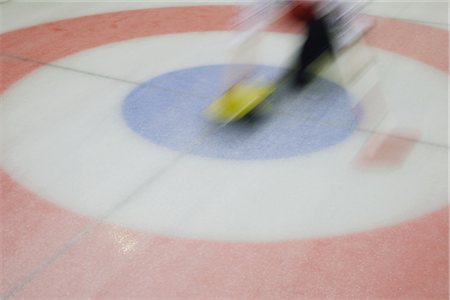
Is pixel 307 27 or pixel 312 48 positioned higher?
pixel 307 27

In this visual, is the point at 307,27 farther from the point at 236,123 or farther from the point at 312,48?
the point at 236,123

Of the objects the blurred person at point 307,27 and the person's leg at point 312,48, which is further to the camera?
the person's leg at point 312,48

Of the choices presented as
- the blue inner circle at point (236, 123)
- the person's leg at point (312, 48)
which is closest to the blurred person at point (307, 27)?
the person's leg at point (312, 48)

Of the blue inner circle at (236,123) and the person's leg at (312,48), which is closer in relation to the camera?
the blue inner circle at (236,123)

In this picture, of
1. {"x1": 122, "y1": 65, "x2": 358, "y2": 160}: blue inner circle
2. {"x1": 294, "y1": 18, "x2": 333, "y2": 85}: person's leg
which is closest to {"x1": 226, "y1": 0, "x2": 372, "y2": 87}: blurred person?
{"x1": 294, "y1": 18, "x2": 333, "y2": 85}: person's leg

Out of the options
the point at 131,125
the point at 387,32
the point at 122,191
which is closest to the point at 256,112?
the point at 131,125

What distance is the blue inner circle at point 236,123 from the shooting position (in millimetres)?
3168

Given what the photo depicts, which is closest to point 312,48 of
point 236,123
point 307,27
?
point 307,27

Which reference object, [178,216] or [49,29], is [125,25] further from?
[178,216]

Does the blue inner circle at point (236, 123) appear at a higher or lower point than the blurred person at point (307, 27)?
lower

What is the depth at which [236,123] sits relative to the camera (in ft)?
11.0

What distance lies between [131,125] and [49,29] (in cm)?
207

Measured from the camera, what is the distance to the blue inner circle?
317 cm

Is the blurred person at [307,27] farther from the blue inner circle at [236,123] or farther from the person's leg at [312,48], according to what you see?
the blue inner circle at [236,123]
